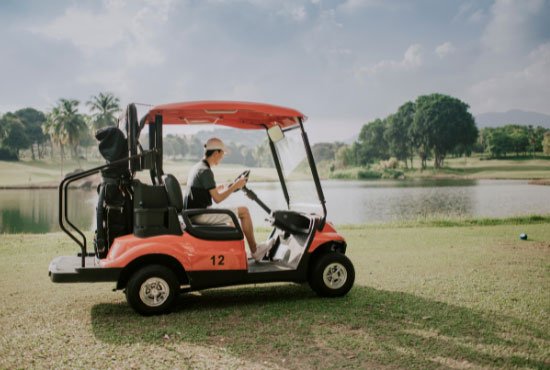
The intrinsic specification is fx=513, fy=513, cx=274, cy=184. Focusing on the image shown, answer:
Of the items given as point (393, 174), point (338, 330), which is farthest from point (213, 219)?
point (393, 174)

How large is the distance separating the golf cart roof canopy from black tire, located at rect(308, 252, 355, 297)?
1647 mm

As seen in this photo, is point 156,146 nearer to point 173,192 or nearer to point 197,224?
point 173,192

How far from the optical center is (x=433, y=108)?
69.6 metres

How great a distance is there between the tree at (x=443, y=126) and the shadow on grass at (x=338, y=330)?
65014 millimetres

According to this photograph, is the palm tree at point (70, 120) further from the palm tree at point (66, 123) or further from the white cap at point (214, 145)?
the white cap at point (214, 145)

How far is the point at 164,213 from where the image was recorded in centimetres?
521

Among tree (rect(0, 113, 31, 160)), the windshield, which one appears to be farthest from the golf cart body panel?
tree (rect(0, 113, 31, 160))

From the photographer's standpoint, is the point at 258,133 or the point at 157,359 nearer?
the point at 157,359

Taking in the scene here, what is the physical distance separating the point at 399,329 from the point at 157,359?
86.7 inches

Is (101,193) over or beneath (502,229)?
over

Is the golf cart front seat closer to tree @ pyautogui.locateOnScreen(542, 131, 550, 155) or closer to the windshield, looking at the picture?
the windshield

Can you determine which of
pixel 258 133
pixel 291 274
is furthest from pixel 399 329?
pixel 258 133

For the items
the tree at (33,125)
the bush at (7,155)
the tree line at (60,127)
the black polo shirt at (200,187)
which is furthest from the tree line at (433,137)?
the black polo shirt at (200,187)

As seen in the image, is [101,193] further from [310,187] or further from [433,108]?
[433,108]
